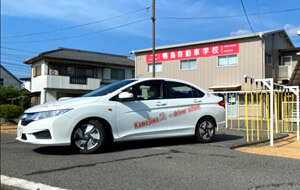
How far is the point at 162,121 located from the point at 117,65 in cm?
2765

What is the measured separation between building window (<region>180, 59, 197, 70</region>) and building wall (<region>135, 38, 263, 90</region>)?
27 centimetres

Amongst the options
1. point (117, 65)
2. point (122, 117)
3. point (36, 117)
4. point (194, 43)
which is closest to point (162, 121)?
point (122, 117)

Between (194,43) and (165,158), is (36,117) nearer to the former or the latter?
(165,158)

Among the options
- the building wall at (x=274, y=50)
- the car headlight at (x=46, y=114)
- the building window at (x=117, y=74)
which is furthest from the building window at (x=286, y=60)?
the car headlight at (x=46, y=114)

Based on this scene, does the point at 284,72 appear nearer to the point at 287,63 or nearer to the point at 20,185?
the point at 287,63

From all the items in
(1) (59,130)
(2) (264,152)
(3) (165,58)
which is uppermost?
Result: (3) (165,58)

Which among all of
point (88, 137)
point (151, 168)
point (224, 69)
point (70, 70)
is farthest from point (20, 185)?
point (70, 70)

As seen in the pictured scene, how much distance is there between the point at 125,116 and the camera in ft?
20.7

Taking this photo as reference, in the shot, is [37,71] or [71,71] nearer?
[71,71]

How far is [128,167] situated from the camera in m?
4.91

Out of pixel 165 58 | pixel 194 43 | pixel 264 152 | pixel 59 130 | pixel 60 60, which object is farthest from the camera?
pixel 60 60

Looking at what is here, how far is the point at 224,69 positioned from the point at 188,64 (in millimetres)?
3331

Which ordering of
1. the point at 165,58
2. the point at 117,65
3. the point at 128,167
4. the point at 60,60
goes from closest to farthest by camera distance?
the point at 128,167 < the point at 165,58 < the point at 60,60 < the point at 117,65

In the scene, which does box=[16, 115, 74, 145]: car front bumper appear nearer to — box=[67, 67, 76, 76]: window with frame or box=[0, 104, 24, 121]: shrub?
box=[0, 104, 24, 121]: shrub
